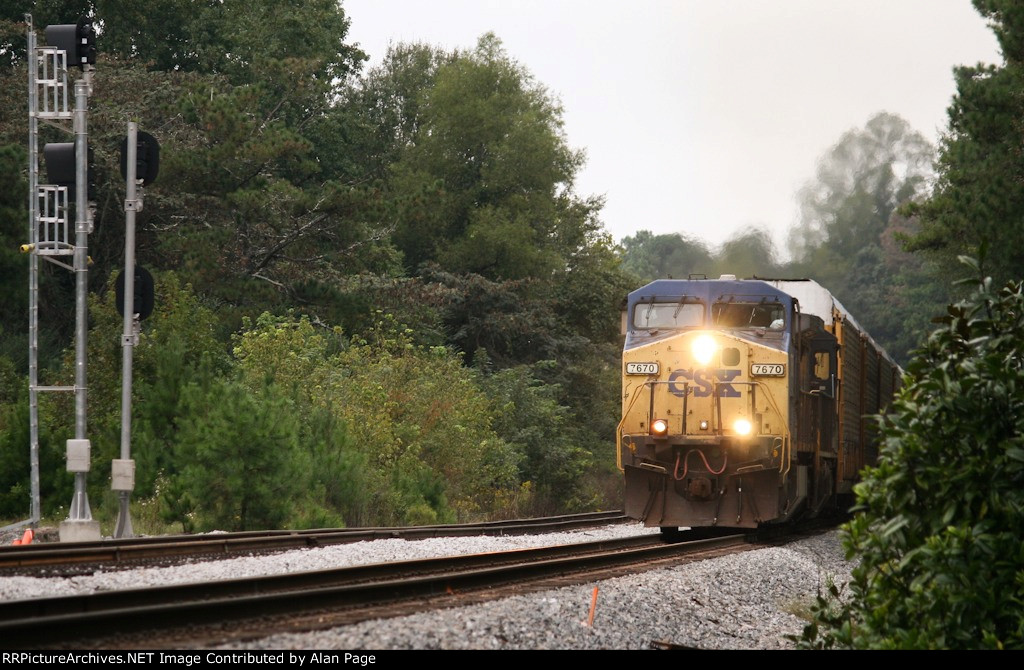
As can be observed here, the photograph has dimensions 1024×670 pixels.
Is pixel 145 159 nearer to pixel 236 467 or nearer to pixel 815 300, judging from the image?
pixel 236 467

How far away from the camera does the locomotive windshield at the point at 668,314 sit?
674 inches

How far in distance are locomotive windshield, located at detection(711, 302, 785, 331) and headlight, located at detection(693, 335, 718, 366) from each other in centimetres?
41

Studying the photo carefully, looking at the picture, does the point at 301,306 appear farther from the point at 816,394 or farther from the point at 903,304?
the point at 903,304

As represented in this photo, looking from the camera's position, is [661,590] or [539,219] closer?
[661,590]

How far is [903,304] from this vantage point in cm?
7306

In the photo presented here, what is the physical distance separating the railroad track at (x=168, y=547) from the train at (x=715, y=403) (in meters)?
3.48

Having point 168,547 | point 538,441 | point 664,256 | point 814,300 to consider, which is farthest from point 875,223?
point 168,547

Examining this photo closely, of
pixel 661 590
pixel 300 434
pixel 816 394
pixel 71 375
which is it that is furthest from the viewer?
pixel 71 375

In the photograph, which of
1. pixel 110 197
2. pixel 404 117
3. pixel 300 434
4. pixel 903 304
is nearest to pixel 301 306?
pixel 110 197

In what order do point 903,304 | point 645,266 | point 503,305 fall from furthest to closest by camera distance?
point 645,266 < point 903,304 < point 503,305

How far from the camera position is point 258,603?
8297 mm

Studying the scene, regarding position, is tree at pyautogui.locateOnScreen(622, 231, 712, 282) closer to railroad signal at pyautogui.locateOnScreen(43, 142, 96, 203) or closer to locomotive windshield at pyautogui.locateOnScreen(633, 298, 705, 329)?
locomotive windshield at pyautogui.locateOnScreen(633, 298, 705, 329)

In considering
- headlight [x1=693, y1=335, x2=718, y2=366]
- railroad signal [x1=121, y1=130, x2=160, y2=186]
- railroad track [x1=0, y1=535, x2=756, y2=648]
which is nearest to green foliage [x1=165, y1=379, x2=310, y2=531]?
railroad signal [x1=121, y1=130, x2=160, y2=186]

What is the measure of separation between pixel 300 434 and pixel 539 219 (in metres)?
24.9
